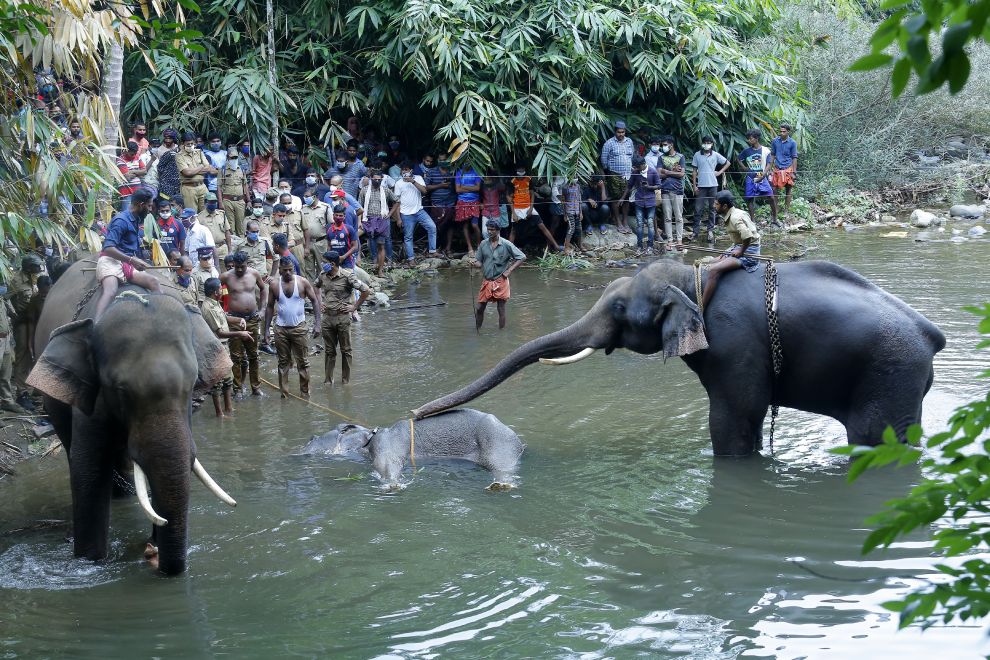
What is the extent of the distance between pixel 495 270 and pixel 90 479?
258 inches

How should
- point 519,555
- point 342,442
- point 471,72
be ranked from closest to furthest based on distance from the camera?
1. point 519,555
2. point 342,442
3. point 471,72

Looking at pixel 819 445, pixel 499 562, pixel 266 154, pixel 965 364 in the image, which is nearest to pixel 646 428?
pixel 819 445

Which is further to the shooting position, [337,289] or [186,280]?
[337,289]

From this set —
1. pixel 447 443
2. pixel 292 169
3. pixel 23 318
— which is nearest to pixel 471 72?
pixel 292 169

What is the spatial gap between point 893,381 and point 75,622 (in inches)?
202

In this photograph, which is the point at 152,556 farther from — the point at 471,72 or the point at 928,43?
the point at 471,72

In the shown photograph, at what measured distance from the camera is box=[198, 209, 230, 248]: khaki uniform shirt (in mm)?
11672

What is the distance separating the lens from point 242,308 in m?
9.07

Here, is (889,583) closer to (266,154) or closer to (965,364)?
(965,364)

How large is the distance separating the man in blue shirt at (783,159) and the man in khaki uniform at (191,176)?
9.85 metres

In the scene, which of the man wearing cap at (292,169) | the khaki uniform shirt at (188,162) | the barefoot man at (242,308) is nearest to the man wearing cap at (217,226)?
the khaki uniform shirt at (188,162)

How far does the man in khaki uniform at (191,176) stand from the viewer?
40.7ft

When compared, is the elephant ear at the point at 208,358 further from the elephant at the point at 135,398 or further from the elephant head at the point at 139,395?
the elephant head at the point at 139,395

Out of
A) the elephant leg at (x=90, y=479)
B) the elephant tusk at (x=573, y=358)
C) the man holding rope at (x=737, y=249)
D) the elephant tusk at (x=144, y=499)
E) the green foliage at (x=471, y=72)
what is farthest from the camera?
the green foliage at (x=471, y=72)
